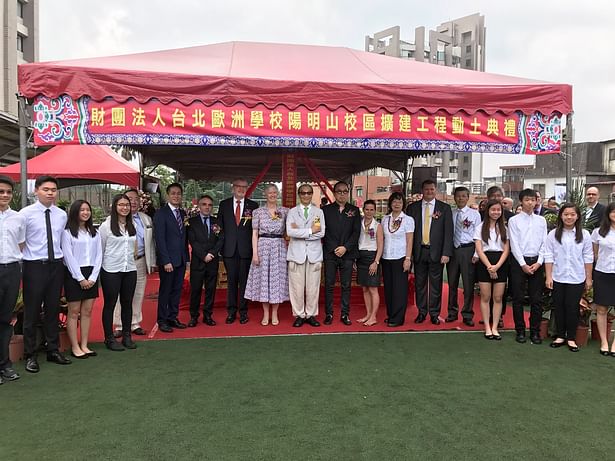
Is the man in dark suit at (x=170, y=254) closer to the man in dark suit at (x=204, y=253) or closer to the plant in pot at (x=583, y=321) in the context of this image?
the man in dark suit at (x=204, y=253)

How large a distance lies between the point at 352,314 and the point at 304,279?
92cm

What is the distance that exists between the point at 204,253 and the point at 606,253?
12.0 feet

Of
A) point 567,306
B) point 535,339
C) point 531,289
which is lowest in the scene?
point 535,339

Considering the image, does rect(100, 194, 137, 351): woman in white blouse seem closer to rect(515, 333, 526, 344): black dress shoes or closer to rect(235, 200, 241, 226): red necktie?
rect(235, 200, 241, 226): red necktie

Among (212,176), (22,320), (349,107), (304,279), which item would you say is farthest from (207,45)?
(212,176)

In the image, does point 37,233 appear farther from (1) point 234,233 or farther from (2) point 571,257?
(2) point 571,257

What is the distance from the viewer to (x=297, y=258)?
4.61 metres

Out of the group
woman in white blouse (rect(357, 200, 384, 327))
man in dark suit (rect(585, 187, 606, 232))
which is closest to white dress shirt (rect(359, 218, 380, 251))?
woman in white blouse (rect(357, 200, 384, 327))

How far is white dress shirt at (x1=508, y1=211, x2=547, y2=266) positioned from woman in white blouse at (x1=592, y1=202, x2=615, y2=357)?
42 cm

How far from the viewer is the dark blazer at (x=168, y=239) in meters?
4.43

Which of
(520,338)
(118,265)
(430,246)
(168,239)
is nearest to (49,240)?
(118,265)

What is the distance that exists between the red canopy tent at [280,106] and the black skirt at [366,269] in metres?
1.20

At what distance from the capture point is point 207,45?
5.27 m

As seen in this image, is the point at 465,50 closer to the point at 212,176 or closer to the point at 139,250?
the point at 212,176
